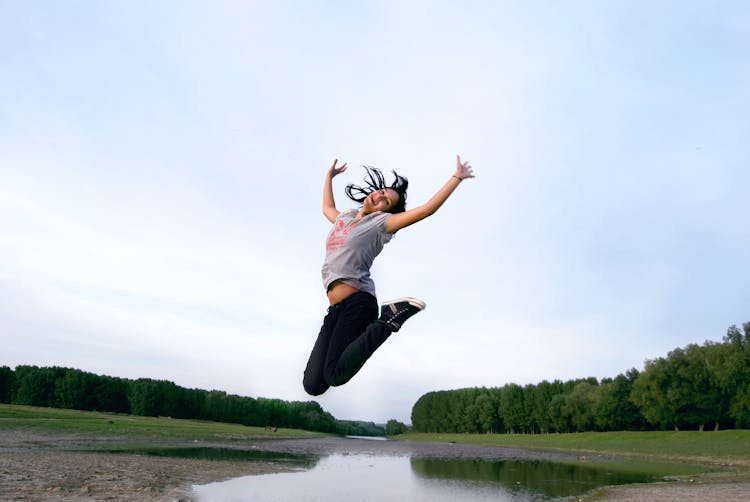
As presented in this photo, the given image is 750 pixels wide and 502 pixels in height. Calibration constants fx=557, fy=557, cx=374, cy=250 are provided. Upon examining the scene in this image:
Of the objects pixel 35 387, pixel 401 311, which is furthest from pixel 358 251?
pixel 35 387

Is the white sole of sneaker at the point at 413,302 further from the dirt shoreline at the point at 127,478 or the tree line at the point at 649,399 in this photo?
the tree line at the point at 649,399

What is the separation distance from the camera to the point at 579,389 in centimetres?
9200

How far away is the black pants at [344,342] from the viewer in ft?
17.7

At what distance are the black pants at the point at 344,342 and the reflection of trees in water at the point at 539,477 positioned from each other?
18325 millimetres

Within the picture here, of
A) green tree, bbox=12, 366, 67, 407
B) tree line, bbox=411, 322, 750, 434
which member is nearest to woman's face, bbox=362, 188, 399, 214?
tree line, bbox=411, 322, 750, 434

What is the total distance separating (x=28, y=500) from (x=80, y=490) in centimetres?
210

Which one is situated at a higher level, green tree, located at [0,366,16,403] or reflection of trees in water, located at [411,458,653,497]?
green tree, located at [0,366,16,403]

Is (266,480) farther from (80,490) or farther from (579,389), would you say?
(579,389)

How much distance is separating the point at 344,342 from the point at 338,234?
1.28m

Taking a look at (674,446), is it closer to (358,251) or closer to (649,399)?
(649,399)

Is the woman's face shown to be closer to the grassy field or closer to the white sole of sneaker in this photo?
the white sole of sneaker

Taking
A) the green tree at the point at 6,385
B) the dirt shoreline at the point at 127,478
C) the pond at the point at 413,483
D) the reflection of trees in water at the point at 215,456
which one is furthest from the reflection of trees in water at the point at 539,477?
the green tree at the point at 6,385

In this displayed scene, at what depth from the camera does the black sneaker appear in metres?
5.34

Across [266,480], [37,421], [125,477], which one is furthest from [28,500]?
[37,421]
